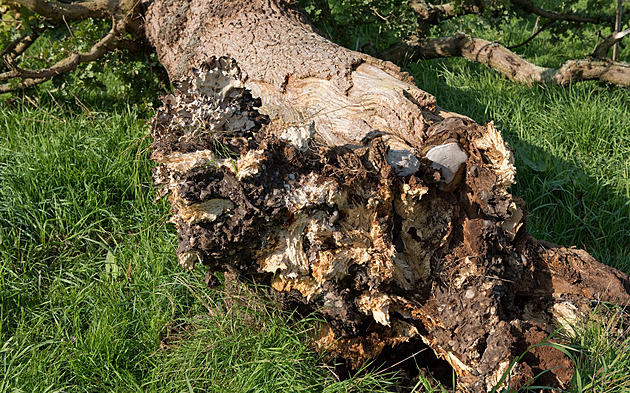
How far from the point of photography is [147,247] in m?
3.10

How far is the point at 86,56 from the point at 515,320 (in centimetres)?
350

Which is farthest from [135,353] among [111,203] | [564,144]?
[564,144]

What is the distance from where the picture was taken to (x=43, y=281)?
3.04 m

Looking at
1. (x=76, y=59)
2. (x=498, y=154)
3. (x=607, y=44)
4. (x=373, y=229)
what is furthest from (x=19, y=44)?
(x=607, y=44)

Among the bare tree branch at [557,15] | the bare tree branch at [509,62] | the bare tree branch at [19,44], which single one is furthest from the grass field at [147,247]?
the bare tree branch at [557,15]

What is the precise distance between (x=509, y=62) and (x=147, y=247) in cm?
366

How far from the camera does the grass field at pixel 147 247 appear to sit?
2400mm

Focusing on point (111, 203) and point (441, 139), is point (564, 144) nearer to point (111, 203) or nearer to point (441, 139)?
point (441, 139)

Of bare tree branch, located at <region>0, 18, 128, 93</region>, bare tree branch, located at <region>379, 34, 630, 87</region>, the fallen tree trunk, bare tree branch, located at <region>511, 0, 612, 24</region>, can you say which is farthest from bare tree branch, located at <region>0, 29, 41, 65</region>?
bare tree branch, located at <region>511, 0, 612, 24</region>

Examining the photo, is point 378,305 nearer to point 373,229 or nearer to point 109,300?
point 373,229

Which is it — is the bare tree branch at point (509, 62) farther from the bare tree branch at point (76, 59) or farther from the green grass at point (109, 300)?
the green grass at point (109, 300)

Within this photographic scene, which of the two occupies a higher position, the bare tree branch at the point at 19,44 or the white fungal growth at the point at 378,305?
the bare tree branch at the point at 19,44

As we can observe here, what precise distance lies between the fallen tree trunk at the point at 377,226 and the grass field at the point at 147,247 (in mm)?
235

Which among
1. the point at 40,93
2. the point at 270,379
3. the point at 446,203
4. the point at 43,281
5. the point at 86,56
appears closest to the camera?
the point at 270,379
